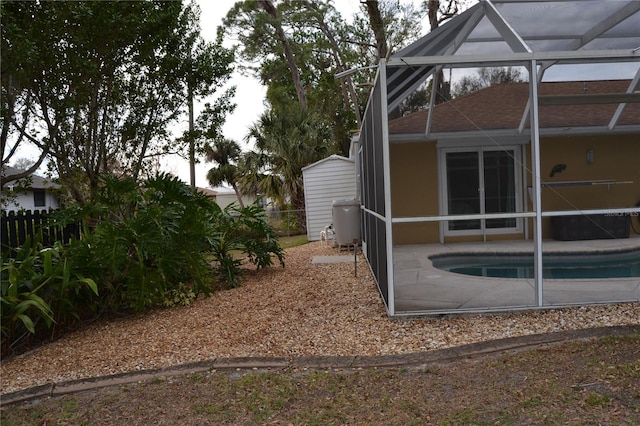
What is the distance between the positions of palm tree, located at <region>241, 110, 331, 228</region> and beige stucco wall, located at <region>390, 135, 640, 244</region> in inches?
266

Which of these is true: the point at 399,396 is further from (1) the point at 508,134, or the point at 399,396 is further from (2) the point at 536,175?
(1) the point at 508,134

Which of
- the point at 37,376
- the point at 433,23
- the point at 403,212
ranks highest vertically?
the point at 433,23

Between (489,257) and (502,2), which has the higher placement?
(502,2)

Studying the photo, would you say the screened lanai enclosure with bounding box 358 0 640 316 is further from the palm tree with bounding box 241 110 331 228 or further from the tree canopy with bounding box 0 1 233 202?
the palm tree with bounding box 241 110 331 228

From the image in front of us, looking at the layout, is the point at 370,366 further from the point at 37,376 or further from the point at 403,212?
the point at 403,212

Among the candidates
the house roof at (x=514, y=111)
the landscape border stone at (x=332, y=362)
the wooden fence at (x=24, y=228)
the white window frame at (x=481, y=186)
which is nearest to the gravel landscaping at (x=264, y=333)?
the landscape border stone at (x=332, y=362)

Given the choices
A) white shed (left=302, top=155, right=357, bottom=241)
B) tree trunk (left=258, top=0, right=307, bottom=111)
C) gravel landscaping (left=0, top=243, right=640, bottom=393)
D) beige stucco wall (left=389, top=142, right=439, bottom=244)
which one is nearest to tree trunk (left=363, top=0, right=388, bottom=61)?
tree trunk (left=258, top=0, right=307, bottom=111)

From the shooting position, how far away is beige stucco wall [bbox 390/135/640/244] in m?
10.6

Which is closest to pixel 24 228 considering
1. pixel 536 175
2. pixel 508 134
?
pixel 536 175

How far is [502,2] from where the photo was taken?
6344mm

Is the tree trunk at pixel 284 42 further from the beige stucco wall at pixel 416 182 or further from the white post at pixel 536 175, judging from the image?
the white post at pixel 536 175

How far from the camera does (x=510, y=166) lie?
1060 cm

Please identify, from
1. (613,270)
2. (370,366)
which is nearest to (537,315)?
(370,366)

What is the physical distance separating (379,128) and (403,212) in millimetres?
5701
